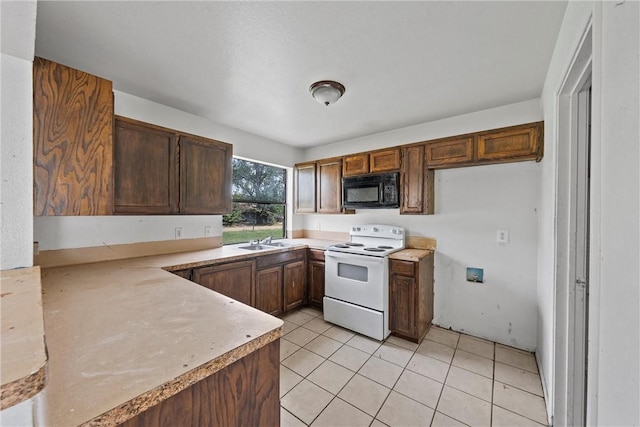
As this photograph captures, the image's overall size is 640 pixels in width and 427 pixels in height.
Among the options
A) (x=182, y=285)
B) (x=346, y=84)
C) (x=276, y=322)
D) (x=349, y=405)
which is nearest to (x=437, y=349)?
(x=349, y=405)

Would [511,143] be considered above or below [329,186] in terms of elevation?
above

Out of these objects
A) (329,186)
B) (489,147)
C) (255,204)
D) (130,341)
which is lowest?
(130,341)

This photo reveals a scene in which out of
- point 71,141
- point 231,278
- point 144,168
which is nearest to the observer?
point 71,141

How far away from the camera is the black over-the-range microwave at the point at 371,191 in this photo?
9.50ft

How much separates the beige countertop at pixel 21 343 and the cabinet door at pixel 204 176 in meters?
1.69

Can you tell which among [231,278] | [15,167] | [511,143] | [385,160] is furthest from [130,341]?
[511,143]

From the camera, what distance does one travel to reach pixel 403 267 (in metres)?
2.53

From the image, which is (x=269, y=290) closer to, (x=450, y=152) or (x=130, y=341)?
(x=130, y=341)

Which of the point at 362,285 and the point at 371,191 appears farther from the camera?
the point at 371,191

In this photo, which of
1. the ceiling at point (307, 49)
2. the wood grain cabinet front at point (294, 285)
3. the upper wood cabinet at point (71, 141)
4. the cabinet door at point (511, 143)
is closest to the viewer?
the ceiling at point (307, 49)

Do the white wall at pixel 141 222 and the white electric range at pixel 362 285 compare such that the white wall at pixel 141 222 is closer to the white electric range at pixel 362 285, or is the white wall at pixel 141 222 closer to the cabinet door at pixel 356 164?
the cabinet door at pixel 356 164

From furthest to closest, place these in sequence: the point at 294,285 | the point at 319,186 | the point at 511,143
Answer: the point at 319,186
the point at 294,285
the point at 511,143

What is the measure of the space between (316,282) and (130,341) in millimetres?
2508

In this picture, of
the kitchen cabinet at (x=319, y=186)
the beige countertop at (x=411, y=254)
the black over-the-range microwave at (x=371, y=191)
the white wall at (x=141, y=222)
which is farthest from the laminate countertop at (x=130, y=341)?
the kitchen cabinet at (x=319, y=186)
